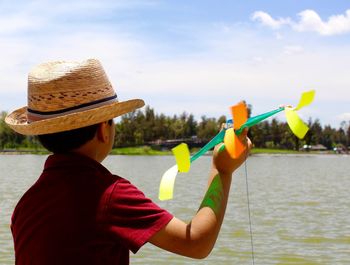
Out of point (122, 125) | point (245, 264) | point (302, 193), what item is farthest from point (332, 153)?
point (245, 264)

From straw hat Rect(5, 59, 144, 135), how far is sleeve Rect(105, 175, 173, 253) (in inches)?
9.4

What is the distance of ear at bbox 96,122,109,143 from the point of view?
6.53 feet

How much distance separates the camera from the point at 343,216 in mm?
19078

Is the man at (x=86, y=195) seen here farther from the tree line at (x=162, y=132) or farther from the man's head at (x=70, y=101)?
the tree line at (x=162, y=132)

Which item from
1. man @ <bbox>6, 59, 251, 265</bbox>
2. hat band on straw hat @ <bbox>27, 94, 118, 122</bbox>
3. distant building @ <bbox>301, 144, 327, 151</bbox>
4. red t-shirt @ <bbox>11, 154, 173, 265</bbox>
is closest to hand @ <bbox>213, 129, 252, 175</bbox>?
man @ <bbox>6, 59, 251, 265</bbox>

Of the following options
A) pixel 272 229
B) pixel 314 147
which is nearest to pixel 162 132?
pixel 314 147

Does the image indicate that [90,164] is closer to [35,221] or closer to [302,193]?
[35,221]

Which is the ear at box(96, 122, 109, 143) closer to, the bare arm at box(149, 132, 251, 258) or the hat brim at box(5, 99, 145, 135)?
the hat brim at box(5, 99, 145, 135)

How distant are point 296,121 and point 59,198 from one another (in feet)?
2.15

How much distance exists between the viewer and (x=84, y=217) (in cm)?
185

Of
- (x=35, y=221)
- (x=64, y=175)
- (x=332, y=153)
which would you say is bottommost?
(x=332, y=153)

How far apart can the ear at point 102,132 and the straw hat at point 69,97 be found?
36 millimetres

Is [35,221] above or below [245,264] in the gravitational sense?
above

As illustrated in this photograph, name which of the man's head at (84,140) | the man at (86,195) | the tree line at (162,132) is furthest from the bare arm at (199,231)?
the tree line at (162,132)
